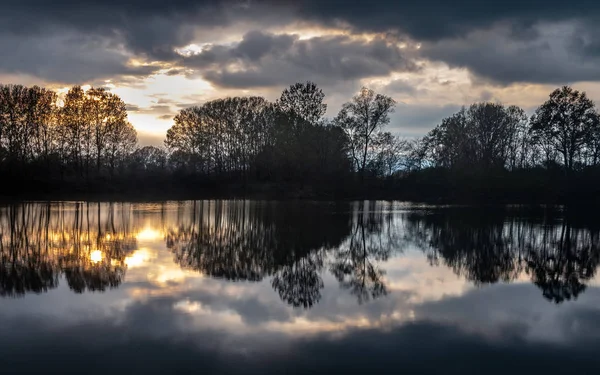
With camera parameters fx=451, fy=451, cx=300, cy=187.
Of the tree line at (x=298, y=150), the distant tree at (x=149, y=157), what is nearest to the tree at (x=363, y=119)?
the tree line at (x=298, y=150)

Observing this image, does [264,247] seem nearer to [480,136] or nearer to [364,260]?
[364,260]

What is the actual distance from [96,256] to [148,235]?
5.92 metres

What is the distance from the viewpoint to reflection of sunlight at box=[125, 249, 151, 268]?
647 inches

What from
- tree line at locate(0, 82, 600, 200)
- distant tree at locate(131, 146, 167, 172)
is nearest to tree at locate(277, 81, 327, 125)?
tree line at locate(0, 82, 600, 200)

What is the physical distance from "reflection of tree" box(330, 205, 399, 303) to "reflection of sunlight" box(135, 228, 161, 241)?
9342 mm

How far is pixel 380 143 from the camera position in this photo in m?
74.8

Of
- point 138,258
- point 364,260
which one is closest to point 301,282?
point 364,260

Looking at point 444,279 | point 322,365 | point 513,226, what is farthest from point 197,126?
point 322,365

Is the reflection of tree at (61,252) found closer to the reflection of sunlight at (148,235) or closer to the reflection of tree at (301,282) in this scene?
the reflection of sunlight at (148,235)

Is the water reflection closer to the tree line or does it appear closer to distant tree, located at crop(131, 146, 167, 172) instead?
the tree line

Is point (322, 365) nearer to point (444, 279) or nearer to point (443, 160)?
point (444, 279)

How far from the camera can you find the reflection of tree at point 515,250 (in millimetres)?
15883

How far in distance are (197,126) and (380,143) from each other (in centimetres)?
3337

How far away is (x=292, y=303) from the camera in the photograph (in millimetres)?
12094
